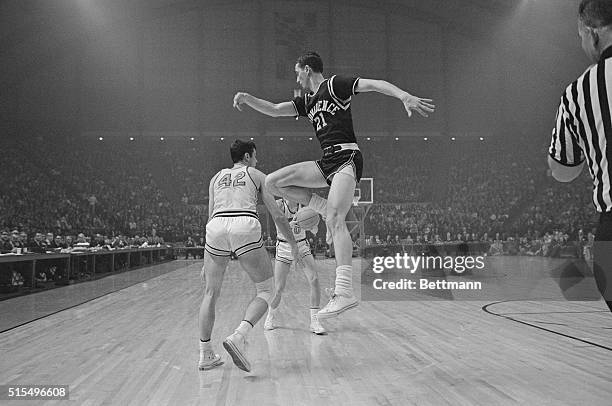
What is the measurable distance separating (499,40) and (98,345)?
89.6 feet

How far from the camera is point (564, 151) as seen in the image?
77.9 inches

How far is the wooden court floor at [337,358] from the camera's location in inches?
119

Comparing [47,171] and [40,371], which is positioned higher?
[47,171]

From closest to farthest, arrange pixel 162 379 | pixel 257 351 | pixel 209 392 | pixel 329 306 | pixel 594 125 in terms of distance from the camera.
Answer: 1. pixel 594 125
2. pixel 209 392
3. pixel 162 379
4. pixel 329 306
5. pixel 257 351

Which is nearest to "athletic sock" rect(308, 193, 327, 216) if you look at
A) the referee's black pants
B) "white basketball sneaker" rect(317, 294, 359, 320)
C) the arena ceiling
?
"white basketball sneaker" rect(317, 294, 359, 320)

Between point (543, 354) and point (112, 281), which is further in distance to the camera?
point (112, 281)

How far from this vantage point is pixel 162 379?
342 centimetres

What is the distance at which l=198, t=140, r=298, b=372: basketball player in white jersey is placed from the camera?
3.71 meters

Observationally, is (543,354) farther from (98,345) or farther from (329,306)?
(98,345)

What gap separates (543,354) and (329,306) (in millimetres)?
1766

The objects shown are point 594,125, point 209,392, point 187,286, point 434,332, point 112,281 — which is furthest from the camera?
point 112,281

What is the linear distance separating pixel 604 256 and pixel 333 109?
2537mm

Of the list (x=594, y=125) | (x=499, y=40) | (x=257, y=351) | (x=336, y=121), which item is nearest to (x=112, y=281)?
(x=257, y=351)

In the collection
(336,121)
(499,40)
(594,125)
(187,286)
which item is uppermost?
(499,40)
